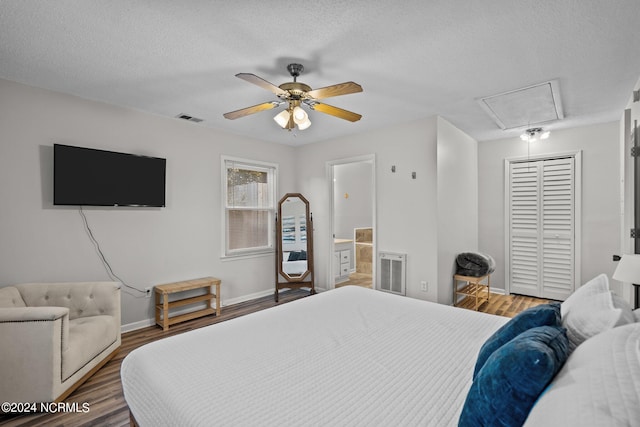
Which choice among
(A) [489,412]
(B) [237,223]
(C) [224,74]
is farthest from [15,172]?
(A) [489,412]

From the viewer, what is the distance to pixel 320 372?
1.35 m

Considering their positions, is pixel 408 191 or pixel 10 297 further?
pixel 408 191

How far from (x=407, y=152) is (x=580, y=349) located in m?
3.29

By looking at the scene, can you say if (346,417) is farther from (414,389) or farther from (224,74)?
(224,74)

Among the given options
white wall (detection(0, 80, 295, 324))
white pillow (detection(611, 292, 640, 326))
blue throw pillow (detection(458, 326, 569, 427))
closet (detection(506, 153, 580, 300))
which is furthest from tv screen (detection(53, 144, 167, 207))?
closet (detection(506, 153, 580, 300))

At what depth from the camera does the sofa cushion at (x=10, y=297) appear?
2.34 meters

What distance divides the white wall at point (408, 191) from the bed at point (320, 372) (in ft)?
5.84

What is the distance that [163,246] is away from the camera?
3693mm

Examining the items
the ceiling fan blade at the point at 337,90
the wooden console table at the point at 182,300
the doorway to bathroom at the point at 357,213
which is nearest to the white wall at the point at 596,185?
the doorway to bathroom at the point at 357,213

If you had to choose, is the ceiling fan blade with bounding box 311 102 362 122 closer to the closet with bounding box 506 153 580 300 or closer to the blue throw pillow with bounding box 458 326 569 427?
the blue throw pillow with bounding box 458 326 569 427

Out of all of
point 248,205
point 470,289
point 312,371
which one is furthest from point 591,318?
point 248,205

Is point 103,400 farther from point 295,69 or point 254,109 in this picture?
point 295,69

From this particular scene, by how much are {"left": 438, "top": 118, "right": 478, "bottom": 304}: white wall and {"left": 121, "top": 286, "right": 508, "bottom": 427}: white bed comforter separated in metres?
1.90

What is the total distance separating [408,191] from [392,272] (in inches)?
43.8
